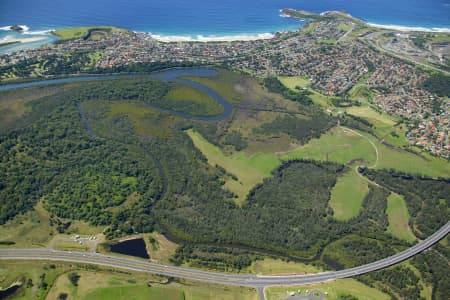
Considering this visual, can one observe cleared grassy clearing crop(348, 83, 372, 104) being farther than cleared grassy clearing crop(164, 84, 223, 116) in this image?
Yes

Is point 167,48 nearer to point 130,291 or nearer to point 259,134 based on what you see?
point 259,134

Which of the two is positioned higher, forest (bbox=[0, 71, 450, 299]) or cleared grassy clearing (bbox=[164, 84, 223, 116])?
cleared grassy clearing (bbox=[164, 84, 223, 116])

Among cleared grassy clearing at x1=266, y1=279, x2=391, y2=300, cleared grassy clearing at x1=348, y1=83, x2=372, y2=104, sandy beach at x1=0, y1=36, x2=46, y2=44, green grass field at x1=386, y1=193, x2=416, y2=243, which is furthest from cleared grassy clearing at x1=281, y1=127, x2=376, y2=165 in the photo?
sandy beach at x1=0, y1=36, x2=46, y2=44

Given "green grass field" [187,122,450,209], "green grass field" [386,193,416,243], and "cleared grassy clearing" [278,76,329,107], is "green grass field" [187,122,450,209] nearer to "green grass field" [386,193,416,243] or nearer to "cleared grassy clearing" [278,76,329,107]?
"green grass field" [386,193,416,243]

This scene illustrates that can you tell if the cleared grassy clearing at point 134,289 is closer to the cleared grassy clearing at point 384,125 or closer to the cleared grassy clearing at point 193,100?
the cleared grassy clearing at point 193,100

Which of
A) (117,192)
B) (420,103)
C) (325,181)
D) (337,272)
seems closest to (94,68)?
(117,192)

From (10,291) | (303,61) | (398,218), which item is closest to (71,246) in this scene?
(10,291)

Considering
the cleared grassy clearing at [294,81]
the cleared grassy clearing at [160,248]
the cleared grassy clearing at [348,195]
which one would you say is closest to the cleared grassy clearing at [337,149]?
the cleared grassy clearing at [348,195]

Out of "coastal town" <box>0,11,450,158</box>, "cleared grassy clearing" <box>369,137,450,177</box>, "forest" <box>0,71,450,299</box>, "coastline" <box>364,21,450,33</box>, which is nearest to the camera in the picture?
"forest" <box>0,71,450,299</box>
